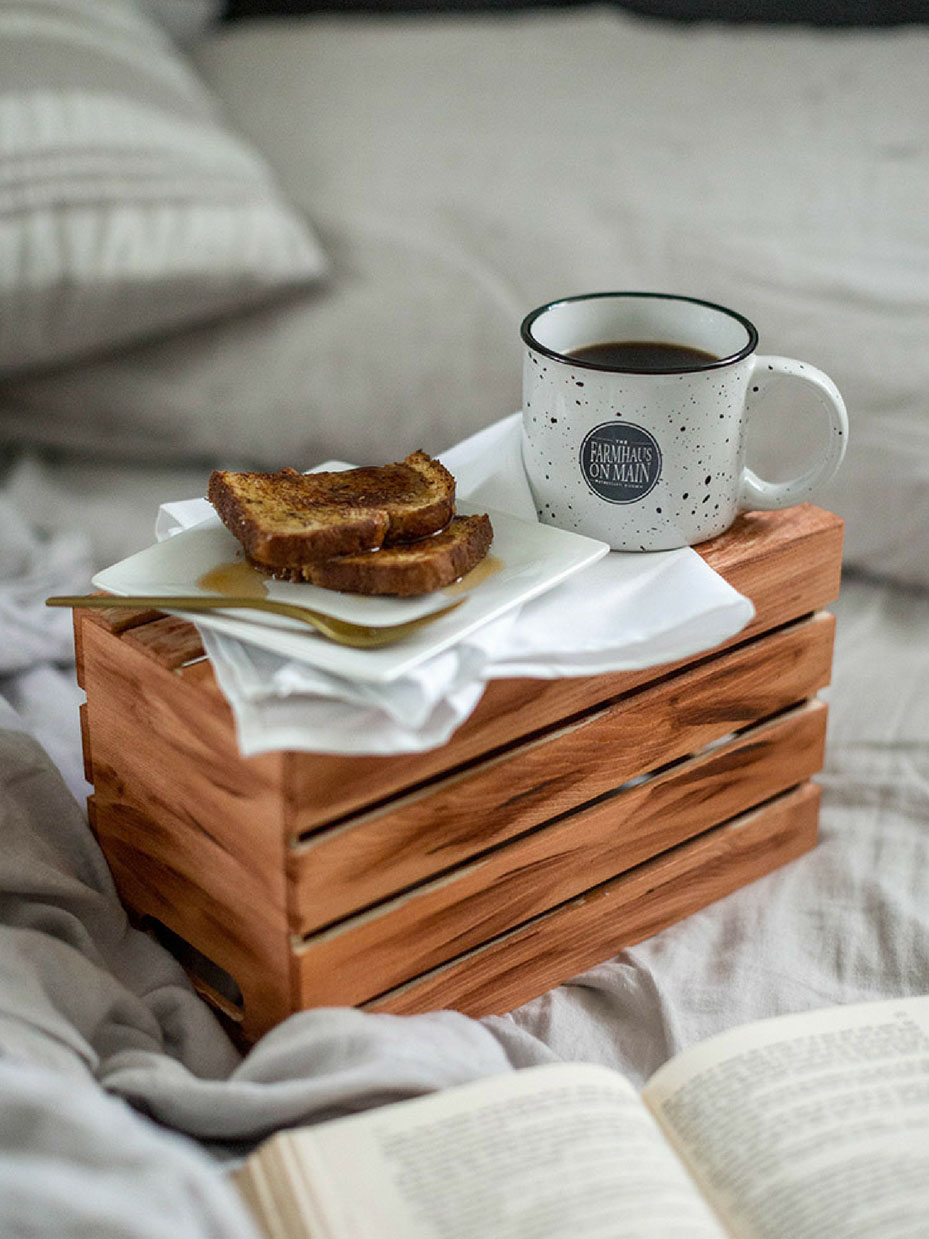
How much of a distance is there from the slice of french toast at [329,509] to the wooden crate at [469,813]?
0.06 metres

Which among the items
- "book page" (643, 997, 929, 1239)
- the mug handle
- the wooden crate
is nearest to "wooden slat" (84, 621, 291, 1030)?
the wooden crate

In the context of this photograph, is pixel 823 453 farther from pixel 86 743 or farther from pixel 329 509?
pixel 86 743

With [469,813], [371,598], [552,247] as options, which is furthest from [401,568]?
[552,247]

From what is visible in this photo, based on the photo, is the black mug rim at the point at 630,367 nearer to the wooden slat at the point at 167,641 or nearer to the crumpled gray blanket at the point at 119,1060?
the wooden slat at the point at 167,641

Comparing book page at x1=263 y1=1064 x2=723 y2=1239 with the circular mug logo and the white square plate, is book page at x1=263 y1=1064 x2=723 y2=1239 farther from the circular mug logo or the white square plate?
the circular mug logo

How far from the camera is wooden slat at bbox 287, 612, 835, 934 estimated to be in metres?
0.58

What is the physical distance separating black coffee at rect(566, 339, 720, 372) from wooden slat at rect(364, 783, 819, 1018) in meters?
0.28

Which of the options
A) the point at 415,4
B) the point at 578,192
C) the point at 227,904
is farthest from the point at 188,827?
the point at 415,4

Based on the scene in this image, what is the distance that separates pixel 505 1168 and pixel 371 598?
0.26 m

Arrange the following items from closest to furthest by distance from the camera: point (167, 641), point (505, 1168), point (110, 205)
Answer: point (505, 1168), point (167, 641), point (110, 205)

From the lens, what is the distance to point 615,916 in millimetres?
736

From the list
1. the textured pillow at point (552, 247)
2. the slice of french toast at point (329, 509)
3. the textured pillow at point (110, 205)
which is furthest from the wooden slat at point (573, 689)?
the textured pillow at point (110, 205)

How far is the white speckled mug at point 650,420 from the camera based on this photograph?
0.67 meters

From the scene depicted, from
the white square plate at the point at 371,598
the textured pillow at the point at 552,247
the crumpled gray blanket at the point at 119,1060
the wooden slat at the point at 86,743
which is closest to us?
the crumpled gray blanket at the point at 119,1060
